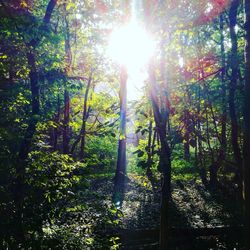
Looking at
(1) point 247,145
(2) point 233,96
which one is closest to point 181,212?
(2) point 233,96

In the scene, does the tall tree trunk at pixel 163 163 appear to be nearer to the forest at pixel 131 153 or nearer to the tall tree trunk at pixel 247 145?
the forest at pixel 131 153

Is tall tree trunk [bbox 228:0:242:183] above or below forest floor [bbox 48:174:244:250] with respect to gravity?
above

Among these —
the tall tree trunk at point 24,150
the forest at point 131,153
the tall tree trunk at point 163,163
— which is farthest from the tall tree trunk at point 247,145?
the tall tree trunk at point 24,150

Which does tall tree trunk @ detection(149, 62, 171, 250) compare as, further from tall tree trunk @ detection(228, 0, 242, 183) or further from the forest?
tall tree trunk @ detection(228, 0, 242, 183)

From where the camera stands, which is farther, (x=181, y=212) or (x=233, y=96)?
(x=181, y=212)

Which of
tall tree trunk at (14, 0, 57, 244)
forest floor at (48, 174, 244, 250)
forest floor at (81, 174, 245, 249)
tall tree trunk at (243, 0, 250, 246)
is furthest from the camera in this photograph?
forest floor at (81, 174, 245, 249)

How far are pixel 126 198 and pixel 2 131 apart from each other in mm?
9458

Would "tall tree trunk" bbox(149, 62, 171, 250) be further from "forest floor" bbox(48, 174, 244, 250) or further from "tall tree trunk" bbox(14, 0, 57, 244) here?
"tall tree trunk" bbox(14, 0, 57, 244)

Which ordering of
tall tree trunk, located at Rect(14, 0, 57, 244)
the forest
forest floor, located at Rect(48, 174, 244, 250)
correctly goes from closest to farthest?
tall tree trunk, located at Rect(14, 0, 57, 244)
the forest
forest floor, located at Rect(48, 174, 244, 250)

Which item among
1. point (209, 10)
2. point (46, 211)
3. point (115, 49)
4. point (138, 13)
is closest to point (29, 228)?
point (46, 211)

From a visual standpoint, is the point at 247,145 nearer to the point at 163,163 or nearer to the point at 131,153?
the point at 163,163

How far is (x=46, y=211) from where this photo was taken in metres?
4.36

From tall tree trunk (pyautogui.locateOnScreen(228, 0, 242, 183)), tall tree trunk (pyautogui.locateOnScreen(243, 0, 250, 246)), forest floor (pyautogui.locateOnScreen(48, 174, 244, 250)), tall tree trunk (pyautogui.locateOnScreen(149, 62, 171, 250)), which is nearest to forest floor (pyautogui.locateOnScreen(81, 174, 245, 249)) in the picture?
forest floor (pyautogui.locateOnScreen(48, 174, 244, 250))

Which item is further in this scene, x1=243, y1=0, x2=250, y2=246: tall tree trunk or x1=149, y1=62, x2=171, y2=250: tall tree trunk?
x1=149, y1=62, x2=171, y2=250: tall tree trunk
